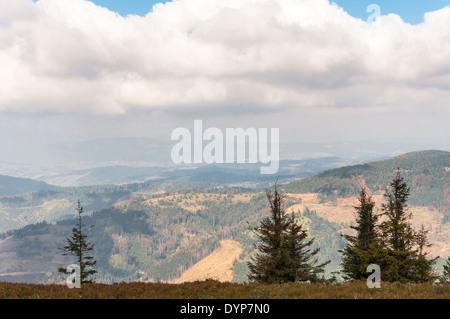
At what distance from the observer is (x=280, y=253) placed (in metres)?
26.5

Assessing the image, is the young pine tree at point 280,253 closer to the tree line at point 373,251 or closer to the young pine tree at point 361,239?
the tree line at point 373,251

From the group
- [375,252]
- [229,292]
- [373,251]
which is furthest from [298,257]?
[229,292]

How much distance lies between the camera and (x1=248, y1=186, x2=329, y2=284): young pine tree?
86.8ft

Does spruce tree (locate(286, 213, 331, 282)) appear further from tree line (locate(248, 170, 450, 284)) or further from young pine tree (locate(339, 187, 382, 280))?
young pine tree (locate(339, 187, 382, 280))

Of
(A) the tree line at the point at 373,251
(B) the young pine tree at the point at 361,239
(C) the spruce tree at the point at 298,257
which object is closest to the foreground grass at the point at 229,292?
(A) the tree line at the point at 373,251

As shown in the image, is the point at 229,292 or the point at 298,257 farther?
the point at 298,257

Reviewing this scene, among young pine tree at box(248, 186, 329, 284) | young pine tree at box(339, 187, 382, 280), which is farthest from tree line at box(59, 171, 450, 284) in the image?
young pine tree at box(339, 187, 382, 280)

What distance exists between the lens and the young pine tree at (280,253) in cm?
2645

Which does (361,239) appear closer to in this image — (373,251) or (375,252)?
(373,251)

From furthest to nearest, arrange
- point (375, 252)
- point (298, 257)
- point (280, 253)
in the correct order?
1. point (298, 257)
2. point (280, 253)
3. point (375, 252)
